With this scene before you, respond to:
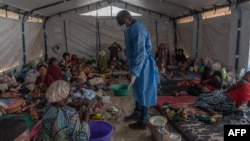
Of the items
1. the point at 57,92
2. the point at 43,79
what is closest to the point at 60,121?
the point at 57,92

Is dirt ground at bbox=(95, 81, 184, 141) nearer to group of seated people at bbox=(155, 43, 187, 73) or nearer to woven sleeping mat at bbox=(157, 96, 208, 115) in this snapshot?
woven sleeping mat at bbox=(157, 96, 208, 115)

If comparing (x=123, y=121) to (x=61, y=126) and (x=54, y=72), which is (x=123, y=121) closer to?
(x=54, y=72)

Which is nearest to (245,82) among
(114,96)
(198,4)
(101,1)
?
(114,96)

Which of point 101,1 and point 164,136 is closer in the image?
point 164,136

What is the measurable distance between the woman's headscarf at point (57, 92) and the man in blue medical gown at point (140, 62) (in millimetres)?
1208

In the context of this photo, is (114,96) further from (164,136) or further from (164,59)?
(164,59)

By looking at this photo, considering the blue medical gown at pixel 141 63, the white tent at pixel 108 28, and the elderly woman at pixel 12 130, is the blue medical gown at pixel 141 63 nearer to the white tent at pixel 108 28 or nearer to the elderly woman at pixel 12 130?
the elderly woman at pixel 12 130

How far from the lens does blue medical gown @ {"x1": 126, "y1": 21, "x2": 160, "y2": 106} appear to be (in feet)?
8.55

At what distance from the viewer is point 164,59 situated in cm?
680

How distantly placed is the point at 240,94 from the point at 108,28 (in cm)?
620

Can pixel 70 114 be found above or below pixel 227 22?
below

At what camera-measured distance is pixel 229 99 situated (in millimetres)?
3201

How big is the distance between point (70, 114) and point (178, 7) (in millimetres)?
6171

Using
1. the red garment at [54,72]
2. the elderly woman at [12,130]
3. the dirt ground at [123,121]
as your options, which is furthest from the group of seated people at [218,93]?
the elderly woman at [12,130]
